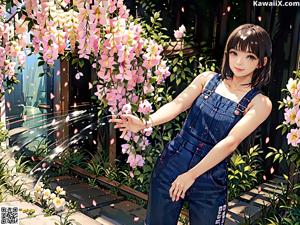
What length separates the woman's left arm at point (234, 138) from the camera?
1884mm

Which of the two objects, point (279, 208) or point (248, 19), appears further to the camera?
point (248, 19)

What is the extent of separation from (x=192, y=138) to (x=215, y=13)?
2.36m

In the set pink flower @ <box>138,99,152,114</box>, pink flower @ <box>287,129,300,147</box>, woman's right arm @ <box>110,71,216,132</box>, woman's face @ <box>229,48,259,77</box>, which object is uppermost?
woman's face @ <box>229,48,259,77</box>

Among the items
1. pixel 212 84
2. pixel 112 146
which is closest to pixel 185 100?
pixel 212 84

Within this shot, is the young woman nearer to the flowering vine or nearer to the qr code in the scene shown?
the flowering vine

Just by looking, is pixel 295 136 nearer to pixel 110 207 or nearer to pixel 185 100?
pixel 185 100

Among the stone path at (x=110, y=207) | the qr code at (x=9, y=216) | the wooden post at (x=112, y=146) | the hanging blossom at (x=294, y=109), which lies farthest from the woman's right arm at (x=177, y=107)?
the wooden post at (x=112, y=146)

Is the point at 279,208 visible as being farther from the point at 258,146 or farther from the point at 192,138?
the point at 192,138

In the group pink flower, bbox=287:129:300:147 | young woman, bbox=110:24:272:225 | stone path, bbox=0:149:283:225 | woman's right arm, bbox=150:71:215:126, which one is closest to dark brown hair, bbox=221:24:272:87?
young woman, bbox=110:24:272:225

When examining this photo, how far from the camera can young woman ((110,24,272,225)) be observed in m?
1.91

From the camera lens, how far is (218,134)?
1969 millimetres

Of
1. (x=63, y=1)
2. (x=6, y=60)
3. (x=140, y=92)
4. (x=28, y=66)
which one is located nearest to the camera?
(x=63, y=1)

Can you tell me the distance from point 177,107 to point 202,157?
34cm

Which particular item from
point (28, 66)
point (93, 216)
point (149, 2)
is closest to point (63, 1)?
point (149, 2)
